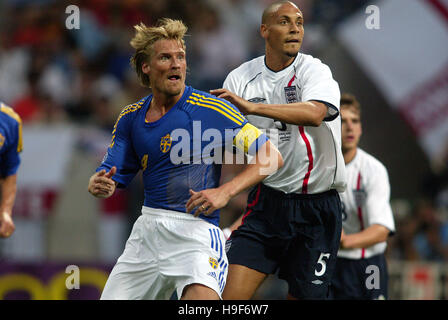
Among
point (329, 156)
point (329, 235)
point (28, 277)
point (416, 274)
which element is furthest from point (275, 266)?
point (28, 277)

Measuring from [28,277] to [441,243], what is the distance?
564cm

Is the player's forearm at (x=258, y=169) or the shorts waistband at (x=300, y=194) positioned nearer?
the player's forearm at (x=258, y=169)

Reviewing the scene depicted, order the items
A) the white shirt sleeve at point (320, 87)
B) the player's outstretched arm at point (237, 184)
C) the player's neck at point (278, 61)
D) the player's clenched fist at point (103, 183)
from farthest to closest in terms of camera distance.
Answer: the player's neck at point (278, 61) → the white shirt sleeve at point (320, 87) → the player's clenched fist at point (103, 183) → the player's outstretched arm at point (237, 184)

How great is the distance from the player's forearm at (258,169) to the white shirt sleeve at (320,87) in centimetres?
75

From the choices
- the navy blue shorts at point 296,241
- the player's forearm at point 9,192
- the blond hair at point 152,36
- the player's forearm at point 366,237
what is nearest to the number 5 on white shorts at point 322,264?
the navy blue shorts at point 296,241

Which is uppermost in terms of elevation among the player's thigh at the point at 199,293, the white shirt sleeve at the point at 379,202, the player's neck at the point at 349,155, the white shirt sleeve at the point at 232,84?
the white shirt sleeve at the point at 232,84

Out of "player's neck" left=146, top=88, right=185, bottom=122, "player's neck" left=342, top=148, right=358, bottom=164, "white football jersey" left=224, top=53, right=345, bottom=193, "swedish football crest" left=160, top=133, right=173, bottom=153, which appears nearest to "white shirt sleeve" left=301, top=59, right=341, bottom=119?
"white football jersey" left=224, top=53, right=345, bottom=193

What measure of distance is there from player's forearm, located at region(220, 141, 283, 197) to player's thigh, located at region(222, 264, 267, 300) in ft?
3.68

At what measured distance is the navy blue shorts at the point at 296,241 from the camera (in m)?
5.27

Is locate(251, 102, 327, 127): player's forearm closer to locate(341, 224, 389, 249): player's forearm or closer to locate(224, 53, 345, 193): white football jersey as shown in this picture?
locate(224, 53, 345, 193): white football jersey

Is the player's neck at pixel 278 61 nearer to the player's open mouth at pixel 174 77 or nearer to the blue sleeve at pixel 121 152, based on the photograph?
the player's open mouth at pixel 174 77

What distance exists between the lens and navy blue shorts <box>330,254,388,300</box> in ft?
21.4

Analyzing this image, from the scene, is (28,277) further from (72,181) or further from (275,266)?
(275,266)

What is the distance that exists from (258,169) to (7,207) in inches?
117
